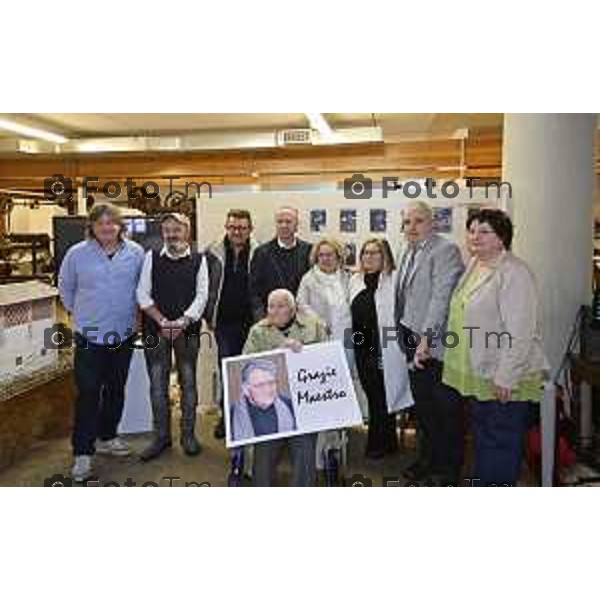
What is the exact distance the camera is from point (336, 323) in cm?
275

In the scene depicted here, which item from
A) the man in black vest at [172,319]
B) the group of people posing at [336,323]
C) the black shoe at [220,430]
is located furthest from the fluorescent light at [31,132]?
the black shoe at [220,430]

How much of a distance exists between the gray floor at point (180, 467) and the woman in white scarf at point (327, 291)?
17 cm

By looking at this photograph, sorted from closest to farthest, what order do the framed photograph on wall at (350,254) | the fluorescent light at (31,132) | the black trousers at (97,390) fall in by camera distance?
the framed photograph on wall at (350,254) → the black trousers at (97,390) → the fluorescent light at (31,132)

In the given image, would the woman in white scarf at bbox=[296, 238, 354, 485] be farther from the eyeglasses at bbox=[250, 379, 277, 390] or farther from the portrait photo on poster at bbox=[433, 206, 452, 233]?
the portrait photo on poster at bbox=[433, 206, 452, 233]

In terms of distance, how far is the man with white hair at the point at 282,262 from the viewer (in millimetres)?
2719

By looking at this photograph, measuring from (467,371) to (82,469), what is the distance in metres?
1.69

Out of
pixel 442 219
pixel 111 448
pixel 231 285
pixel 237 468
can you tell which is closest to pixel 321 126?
pixel 442 219

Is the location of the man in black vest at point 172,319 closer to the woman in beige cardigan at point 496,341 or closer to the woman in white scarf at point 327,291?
the woman in white scarf at point 327,291

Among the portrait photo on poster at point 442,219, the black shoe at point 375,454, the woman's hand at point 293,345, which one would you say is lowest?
the black shoe at point 375,454

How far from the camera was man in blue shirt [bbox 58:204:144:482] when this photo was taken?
2.78 m

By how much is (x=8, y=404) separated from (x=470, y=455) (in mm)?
2023
